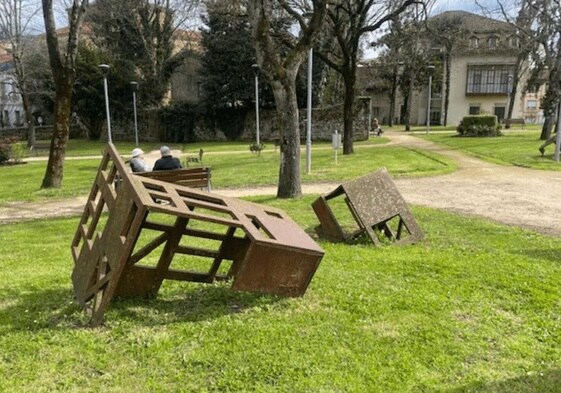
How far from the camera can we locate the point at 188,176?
9133mm

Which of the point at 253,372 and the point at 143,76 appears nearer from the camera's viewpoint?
the point at 253,372

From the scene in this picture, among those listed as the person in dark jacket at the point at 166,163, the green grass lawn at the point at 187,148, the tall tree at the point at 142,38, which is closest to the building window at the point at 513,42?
the green grass lawn at the point at 187,148

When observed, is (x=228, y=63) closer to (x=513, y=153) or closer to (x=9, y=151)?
A: (x=9, y=151)

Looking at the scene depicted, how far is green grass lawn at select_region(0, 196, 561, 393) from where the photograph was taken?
2.85 meters

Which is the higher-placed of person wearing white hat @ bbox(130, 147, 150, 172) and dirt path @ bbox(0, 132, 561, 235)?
person wearing white hat @ bbox(130, 147, 150, 172)

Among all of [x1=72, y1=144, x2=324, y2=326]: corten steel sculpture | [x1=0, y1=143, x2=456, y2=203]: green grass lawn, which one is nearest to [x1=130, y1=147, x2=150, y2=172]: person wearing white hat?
[x1=0, y1=143, x2=456, y2=203]: green grass lawn

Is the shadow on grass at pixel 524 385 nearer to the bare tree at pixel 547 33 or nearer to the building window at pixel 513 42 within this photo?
the bare tree at pixel 547 33

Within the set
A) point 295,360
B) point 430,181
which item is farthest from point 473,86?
point 295,360

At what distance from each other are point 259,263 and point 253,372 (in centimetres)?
90

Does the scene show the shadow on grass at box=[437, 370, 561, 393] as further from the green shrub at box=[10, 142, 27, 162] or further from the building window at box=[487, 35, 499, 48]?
the building window at box=[487, 35, 499, 48]

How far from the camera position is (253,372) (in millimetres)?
2936

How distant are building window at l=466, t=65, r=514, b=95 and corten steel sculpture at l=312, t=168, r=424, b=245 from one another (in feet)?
179

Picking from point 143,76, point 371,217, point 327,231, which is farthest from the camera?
point 143,76

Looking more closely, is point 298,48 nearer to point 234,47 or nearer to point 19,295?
point 19,295
